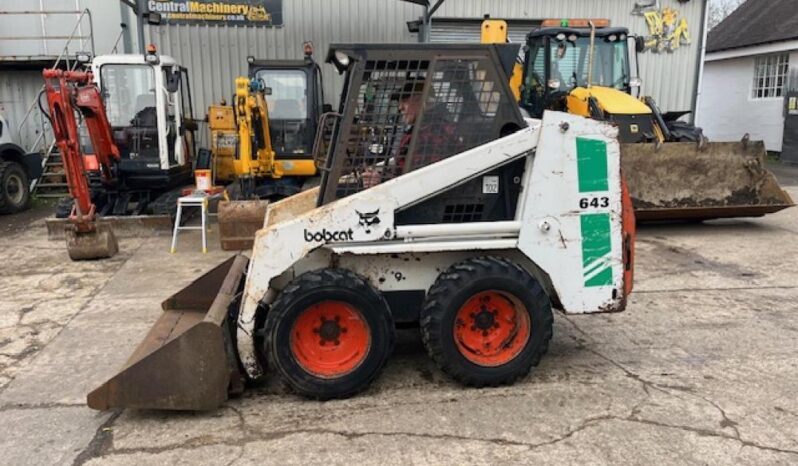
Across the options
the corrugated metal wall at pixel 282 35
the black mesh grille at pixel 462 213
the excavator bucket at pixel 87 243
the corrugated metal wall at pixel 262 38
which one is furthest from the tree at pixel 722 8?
the black mesh grille at pixel 462 213

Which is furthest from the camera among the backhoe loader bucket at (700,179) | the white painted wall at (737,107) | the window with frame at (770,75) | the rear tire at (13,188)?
the white painted wall at (737,107)

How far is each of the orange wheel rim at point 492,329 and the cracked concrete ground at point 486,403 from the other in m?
0.22

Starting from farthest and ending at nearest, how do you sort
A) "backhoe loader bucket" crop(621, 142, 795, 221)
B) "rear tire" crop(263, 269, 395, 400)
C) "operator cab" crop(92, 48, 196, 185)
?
"operator cab" crop(92, 48, 196, 185) → "backhoe loader bucket" crop(621, 142, 795, 221) → "rear tire" crop(263, 269, 395, 400)

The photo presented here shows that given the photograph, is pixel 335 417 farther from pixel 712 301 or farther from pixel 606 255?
pixel 712 301

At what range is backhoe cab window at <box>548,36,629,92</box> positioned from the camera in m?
10.2

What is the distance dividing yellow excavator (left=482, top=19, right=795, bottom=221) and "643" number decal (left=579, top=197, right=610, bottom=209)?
4.37 m

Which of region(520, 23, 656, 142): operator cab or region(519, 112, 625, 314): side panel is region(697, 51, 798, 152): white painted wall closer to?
region(520, 23, 656, 142): operator cab

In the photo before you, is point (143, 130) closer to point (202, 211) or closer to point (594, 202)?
point (202, 211)

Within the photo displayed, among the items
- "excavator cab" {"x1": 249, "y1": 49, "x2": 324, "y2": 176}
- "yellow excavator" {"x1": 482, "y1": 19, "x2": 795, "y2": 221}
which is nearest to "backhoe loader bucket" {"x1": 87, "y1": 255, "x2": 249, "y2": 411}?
"yellow excavator" {"x1": 482, "y1": 19, "x2": 795, "y2": 221}

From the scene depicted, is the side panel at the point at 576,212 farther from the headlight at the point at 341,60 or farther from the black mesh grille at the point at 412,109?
the headlight at the point at 341,60

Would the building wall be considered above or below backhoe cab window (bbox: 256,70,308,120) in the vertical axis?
above

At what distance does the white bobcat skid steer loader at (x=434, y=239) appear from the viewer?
3.84 metres

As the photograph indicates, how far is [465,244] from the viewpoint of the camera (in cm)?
398

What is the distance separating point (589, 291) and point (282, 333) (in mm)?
1974
